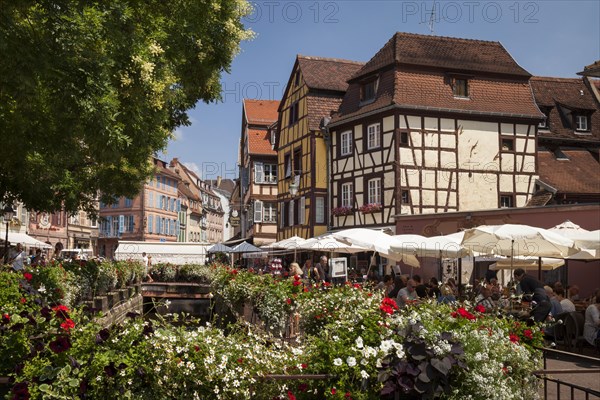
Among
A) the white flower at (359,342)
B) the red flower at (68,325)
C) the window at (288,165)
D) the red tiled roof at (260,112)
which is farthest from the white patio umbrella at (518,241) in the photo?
the red tiled roof at (260,112)

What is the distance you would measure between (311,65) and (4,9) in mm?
34321

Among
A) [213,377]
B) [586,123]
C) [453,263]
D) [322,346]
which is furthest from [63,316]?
[586,123]

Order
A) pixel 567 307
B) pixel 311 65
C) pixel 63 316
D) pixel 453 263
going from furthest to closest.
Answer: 1. pixel 311 65
2. pixel 453 263
3. pixel 567 307
4. pixel 63 316

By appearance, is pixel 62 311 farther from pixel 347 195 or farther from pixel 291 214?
pixel 291 214

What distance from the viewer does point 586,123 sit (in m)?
38.0

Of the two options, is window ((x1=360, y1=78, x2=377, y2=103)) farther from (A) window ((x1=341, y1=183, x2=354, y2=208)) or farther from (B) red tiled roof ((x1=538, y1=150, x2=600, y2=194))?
(B) red tiled roof ((x1=538, y1=150, x2=600, y2=194))

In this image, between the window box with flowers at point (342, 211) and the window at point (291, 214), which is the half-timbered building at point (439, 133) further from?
the window at point (291, 214)

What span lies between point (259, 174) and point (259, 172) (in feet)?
0.49

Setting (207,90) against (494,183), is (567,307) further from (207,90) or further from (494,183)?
(494,183)

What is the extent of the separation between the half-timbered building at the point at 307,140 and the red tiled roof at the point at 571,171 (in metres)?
11.1

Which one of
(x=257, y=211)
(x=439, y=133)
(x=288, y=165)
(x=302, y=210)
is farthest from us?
(x=257, y=211)

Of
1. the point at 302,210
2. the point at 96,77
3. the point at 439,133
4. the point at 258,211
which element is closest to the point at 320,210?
the point at 302,210

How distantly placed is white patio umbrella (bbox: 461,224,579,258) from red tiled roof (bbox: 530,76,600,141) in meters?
21.5

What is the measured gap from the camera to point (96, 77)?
999 cm
